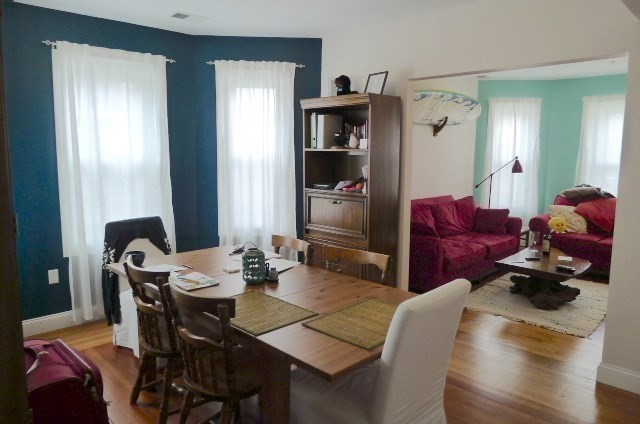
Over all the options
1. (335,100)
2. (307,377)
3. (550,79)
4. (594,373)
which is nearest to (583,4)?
(335,100)

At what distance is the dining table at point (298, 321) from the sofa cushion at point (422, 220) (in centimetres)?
210

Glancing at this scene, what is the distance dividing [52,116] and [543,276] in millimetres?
4331

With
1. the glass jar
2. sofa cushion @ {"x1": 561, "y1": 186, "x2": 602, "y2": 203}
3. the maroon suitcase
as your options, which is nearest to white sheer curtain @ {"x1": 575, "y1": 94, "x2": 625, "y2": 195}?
sofa cushion @ {"x1": 561, "y1": 186, "x2": 602, "y2": 203}

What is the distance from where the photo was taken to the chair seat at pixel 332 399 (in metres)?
1.77

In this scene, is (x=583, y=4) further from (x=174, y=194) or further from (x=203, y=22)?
(x=174, y=194)

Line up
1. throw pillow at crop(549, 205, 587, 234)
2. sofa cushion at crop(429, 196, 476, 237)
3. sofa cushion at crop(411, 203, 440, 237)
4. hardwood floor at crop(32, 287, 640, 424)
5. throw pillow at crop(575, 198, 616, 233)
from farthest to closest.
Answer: throw pillow at crop(549, 205, 587, 234) → throw pillow at crop(575, 198, 616, 233) → sofa cushion at crop(429, 196, 476, 237) → sofa cushion at crop(411, 203, 440, 237) → hardwood floor at crop(32, 287, 640, 424)

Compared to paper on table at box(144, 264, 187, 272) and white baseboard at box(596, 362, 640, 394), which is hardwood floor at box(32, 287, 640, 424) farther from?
paper on table at box(144, 264, 187, 272)

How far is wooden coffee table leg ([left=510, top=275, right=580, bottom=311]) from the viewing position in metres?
4.21

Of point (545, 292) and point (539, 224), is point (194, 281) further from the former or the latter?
point (539, 224)

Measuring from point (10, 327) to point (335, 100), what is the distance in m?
3.46

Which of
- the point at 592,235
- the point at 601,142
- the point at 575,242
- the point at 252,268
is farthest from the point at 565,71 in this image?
the point at 252,268

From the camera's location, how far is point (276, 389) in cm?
180

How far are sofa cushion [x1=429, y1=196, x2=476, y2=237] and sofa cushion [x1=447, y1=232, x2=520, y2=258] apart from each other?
0.11 metres

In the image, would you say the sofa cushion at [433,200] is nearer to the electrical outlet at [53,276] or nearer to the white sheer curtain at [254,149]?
the white sheer curtain at [254,149]
